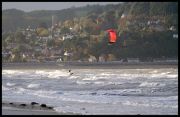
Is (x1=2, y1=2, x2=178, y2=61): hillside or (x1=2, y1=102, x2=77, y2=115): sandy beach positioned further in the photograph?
(x1=2, y1=2, x2=178, y2=61): hillside

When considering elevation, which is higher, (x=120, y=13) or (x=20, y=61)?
(x=120, y=13)

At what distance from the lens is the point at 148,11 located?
7662cm

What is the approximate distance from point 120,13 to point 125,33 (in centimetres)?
851

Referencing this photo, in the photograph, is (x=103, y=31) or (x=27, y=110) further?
(x=103, y=31)

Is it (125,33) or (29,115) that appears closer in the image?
(29,115)

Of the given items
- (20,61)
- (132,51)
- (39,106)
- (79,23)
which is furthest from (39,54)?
(39,106)

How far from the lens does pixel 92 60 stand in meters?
68.0

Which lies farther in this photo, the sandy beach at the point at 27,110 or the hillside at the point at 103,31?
the hillside at the point at 103,31

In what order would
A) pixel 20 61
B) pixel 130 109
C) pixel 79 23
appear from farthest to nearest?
pixel 79 23 → pixel 20 61 → pixel 130 109

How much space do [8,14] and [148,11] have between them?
73.6 ft

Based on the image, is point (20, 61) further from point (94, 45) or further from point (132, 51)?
point (132, 51)

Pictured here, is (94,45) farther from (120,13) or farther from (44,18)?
(44,18)

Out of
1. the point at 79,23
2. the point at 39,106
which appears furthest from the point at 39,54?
the point at 39,106

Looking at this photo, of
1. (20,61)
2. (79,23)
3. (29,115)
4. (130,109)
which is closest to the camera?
(29,115)
